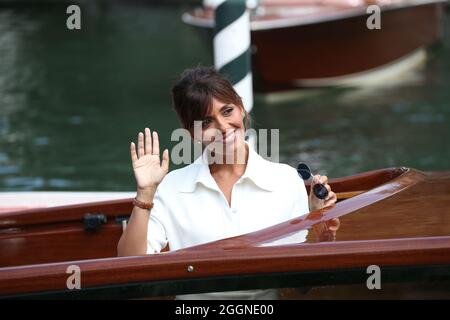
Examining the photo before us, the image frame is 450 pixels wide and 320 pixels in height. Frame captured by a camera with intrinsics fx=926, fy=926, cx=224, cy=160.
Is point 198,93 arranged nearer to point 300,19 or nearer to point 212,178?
point 212,178

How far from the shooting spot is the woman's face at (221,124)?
2475mm

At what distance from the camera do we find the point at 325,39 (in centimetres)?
1009

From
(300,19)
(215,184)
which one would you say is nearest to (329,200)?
(215,184)

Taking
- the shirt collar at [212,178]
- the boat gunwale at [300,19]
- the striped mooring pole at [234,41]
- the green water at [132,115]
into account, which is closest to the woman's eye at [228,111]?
the shirt collar at [212,178]

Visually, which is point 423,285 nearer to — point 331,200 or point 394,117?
point 331,200

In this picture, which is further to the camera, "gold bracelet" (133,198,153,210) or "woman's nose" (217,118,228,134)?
"woman's nose" (217,118,228,134)

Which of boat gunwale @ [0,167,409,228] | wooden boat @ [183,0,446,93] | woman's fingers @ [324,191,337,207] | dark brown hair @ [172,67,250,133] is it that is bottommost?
boat gunwale @ [0,167,409,228]

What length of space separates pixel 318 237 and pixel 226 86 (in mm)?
486

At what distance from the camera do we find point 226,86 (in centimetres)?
250

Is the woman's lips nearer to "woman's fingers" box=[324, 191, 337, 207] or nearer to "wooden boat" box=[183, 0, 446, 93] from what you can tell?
"woman's fingers" box=[324, 191, 337, 207]

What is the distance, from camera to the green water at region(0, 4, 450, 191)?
7.57m

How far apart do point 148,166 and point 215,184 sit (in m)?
0.22

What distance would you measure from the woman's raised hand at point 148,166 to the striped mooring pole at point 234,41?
1760mm

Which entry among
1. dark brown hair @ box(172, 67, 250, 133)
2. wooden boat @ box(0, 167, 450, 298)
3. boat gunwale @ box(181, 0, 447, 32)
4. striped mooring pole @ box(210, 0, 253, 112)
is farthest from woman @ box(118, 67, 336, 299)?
boat gunwale @ box(181, 0, 447, 32)
